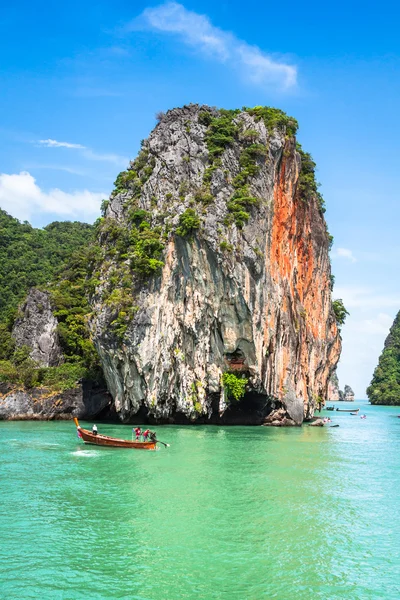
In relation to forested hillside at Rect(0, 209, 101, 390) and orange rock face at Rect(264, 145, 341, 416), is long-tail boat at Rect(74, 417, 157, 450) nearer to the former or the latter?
orange rock face at Rect(264, 145, 341, 416)

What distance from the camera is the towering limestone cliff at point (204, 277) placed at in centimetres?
3716

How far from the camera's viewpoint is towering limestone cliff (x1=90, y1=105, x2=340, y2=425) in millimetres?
37156

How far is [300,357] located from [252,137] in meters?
18.1

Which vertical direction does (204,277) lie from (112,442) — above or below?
above

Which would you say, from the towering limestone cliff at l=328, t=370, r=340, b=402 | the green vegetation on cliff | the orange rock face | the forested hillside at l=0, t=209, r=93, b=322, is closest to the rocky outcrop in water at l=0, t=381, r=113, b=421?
the forested hillside at l=0, t=209, r=93, b=322

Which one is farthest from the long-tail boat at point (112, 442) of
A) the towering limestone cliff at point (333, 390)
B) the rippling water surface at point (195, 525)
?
the towering limestone cliff at point (333, 390)

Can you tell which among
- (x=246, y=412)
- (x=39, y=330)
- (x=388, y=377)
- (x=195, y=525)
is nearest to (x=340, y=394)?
(x=388, y=377)

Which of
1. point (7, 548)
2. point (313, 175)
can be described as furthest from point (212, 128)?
point (7, 548)

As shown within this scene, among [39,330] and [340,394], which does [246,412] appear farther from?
[340,394]

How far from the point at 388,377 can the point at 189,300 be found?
84158mm

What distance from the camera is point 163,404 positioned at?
37312 mm

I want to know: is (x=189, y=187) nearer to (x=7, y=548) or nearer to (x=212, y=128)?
(x=212, y=128)

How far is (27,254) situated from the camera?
62.8 meters

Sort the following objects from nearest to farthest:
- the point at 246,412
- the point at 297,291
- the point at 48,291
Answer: the point at 246,412
the point at 297,291
the point at 48,291
